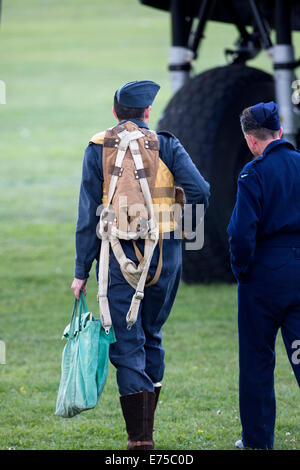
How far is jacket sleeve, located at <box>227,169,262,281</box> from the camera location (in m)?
4.69

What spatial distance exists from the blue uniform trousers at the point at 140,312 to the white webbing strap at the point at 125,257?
0.16 feet

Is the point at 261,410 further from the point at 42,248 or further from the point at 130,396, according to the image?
the point at 42,248

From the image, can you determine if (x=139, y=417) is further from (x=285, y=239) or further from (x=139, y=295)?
(x=285, y=239)

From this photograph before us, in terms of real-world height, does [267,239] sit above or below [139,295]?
above

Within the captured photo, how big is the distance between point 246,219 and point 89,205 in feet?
2.52

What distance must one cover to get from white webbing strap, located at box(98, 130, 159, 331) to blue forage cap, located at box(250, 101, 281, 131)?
0.57m

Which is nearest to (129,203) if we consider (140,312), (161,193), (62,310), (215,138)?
(161,193)

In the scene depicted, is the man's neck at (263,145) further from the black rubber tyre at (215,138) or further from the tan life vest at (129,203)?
the black rubber tyre at (215,138)

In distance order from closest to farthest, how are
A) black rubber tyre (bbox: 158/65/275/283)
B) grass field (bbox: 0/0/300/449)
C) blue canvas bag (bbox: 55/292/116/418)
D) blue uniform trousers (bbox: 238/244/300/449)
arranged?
blue canvas bag (bbox: 55/292/116/418) < blue uniform trousers (bbox: 238/244/300/449) < grass field (bbox: 0/0/300/449) < black rubber tyre (bbox: 158/65/275/283)

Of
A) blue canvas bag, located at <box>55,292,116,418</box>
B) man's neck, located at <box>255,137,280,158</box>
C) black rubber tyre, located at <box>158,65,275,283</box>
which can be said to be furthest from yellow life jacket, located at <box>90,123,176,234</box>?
black rubber tyre, located at <box>158,65,275,283</box>

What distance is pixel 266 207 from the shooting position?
15.6 feet

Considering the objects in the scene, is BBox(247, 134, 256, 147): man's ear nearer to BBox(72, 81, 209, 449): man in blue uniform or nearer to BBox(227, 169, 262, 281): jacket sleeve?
BBox(227, 169, 262, 281): jacket sleeve
